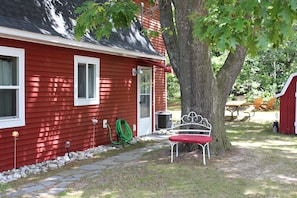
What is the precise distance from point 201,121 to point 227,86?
1022 millimetres

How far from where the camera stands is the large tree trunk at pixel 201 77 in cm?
707

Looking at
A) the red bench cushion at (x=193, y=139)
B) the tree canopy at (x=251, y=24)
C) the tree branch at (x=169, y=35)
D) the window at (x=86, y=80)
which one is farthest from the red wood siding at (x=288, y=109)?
the tree canopy at (x=251, y=24)

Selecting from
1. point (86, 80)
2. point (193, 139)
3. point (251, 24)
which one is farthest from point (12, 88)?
point (251, 24)

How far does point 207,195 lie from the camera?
4793mm

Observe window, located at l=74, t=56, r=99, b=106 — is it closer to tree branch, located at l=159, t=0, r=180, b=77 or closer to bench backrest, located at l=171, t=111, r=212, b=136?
tree branch, located at l=159, t=0, r=180, b=77

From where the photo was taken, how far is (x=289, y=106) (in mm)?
10914

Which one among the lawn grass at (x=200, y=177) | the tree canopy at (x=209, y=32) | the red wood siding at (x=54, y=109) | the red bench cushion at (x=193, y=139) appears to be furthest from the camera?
the red wood siding at (x=54, y=109)

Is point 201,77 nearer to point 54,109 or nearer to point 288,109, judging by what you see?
point 54,109

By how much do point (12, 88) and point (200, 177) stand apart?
3561 mm

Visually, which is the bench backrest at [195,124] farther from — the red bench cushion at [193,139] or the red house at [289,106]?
the red house at [289,106]

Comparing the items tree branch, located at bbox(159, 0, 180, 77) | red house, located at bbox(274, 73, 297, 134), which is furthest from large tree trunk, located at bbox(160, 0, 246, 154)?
red house, located at bbox(274, 73, 297, 134)

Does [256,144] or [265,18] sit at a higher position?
[265,18]

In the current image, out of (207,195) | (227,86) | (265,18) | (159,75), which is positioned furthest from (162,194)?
(159,75)

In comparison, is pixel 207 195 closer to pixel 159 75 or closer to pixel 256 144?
pixel 256 144
